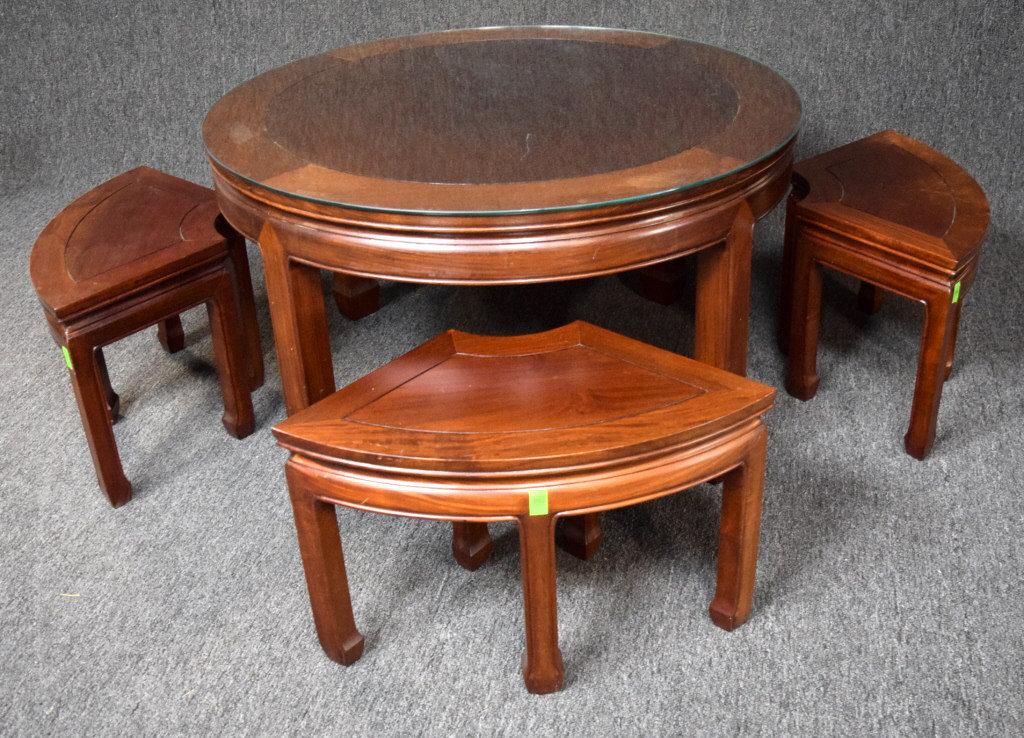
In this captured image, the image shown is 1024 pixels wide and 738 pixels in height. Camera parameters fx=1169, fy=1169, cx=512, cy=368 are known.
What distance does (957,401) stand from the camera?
8.38 ft

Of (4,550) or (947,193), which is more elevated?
(947,193)

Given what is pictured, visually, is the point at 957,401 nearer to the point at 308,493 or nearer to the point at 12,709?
the point at 308,493

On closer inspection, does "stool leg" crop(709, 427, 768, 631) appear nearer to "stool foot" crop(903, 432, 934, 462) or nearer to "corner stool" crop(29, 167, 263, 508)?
"stool foot" crop(903, 432, 934, 462)

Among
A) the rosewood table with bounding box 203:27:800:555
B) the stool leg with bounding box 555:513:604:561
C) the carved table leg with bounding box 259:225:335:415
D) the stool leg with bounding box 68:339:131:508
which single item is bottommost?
the stool leg with bounding box 555:513:604:561

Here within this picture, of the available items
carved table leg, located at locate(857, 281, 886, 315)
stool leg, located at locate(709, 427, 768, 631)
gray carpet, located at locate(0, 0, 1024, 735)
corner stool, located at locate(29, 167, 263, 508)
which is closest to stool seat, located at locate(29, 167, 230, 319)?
corner stool, located at locate(29, 167, 263, 508)

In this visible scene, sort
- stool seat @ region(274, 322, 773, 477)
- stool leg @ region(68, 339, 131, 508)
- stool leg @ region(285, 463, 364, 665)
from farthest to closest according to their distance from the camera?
1. stool leg @ region(68, 339, 131, 508)
2. stool leg @ region(285, 463, 364, 665)
3. stool seat @ region(274, 322, 773, 477)

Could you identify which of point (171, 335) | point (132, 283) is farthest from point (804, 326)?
point (171, 335)

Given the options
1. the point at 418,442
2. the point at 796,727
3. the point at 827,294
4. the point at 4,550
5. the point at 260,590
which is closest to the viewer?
the point at 418,442

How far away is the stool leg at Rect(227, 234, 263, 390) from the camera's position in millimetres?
2496

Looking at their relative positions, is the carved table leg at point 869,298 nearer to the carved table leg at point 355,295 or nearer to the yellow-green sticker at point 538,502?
the carved table leg at point 355,295

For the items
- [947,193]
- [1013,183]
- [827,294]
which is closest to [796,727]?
[947,193]

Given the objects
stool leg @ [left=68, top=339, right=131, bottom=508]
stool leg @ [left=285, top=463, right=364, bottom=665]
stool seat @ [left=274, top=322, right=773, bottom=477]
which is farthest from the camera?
stool leg @ [left=68, top=339, right=131, bottom=508]

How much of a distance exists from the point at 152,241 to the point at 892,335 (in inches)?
67.6

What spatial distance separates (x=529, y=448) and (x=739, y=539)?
43 cm
